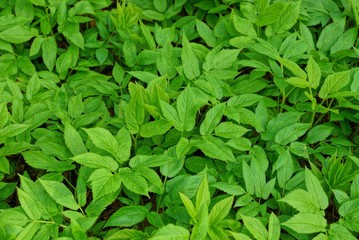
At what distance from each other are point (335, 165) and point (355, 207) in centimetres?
26

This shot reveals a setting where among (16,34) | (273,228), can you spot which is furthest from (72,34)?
(273,228)

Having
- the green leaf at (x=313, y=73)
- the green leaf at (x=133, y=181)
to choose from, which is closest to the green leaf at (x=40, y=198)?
the green leaf at (x=133, y=181)

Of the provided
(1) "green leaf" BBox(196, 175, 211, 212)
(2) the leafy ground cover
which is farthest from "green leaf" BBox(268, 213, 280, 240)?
(1) "green leaf" BBox(196, 175, 211, 212)

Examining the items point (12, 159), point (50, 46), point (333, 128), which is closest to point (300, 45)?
point (333, 128)

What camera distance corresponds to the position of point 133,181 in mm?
2105

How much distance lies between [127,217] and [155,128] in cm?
46

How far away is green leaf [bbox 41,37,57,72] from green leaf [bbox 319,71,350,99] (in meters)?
1.66

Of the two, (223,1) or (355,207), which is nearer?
(355,207)

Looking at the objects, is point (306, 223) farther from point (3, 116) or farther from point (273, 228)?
point (3, 116)

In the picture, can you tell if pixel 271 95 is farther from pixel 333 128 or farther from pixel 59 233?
pixel 59 233

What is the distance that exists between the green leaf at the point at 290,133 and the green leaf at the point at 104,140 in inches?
33.2

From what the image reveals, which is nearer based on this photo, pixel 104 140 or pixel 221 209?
pixel 221 209

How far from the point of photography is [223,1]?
3.13 metres

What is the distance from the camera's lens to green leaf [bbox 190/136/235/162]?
7.39 ft
